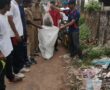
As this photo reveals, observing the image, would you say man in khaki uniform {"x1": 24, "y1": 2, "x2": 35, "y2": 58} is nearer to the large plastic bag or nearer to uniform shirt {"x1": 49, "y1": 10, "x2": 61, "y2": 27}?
the large plastic bag

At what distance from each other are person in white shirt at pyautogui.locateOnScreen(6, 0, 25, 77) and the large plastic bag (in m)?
2.44

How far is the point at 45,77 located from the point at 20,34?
1.32 meters

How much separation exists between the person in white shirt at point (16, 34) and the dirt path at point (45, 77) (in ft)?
1.28

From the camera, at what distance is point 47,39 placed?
1032 cm

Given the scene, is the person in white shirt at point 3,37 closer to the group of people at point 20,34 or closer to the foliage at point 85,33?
the group of people at point 20,34

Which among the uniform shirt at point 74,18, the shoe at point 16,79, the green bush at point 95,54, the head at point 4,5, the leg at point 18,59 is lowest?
the green bush at point 95,54

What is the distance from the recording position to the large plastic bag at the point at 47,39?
10.3 meters

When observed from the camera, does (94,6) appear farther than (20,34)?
Yes

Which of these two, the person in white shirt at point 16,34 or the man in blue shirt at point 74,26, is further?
the man in blue shirt at point 74,26

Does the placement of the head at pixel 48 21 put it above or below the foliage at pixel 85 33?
above

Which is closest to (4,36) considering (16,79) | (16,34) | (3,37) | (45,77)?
(3,37)

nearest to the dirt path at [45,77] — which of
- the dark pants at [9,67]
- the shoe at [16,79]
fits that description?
the shoe at [16,79]

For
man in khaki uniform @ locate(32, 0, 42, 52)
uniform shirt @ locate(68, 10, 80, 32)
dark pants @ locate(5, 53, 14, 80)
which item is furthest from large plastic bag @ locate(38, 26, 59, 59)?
dark pants @ locate(5, 53, 14, 80)

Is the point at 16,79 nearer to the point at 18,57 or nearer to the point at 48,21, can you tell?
the point at 18,57
